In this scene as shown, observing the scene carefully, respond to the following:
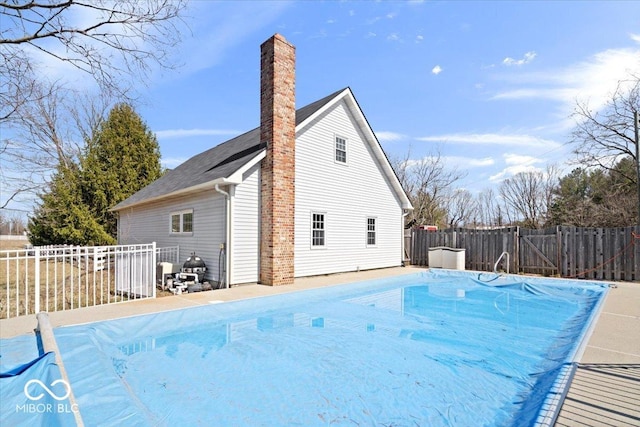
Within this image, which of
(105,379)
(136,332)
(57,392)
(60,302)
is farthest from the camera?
(60,302)

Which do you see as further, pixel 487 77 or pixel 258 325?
pixel 487 77

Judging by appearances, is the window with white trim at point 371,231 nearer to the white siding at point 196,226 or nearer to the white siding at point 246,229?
the white siding at point 246,229

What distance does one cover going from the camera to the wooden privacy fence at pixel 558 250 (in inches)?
481

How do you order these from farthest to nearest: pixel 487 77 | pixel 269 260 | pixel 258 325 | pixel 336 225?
pixel 487 77, pixel 336 225, pixel 269 260, pixel 258 325

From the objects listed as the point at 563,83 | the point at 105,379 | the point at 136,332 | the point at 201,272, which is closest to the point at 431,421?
the point at 105,379

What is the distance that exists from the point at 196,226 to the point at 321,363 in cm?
827

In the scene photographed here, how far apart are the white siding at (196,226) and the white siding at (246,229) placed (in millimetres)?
469

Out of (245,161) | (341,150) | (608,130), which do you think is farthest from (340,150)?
(608,130)

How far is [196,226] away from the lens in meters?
11.8

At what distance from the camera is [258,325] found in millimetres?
6891

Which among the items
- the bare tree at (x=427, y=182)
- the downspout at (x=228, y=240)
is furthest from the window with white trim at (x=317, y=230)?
the bare tree at (x=427, y=182)

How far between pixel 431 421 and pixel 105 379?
365 cm

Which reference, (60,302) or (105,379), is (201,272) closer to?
(60,302)

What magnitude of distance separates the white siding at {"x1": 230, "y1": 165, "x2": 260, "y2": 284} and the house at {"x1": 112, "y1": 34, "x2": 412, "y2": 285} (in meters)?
0.03
